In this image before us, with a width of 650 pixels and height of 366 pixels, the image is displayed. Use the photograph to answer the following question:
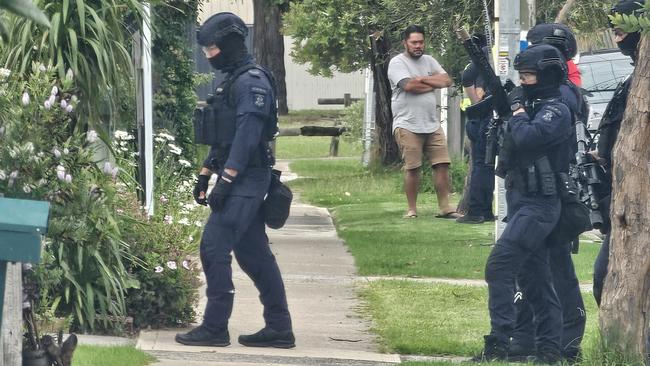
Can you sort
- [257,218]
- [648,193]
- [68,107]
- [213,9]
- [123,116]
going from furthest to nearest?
[213,9] → [123,116] → [257,218] → [68,107] → [648,193]

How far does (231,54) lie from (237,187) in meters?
0.72

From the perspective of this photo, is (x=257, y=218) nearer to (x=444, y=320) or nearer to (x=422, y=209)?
(x=444, y=320)

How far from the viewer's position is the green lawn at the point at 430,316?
23.1 ft

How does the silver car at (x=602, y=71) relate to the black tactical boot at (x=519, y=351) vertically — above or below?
above

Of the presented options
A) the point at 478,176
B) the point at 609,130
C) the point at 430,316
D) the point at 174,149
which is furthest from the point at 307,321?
the point at 478,176

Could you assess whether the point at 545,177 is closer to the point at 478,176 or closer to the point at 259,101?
the point at 259,101

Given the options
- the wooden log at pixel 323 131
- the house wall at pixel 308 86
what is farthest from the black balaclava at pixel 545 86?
the house wall at pixel 308 86

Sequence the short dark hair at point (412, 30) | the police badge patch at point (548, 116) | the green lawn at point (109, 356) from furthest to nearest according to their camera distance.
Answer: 1. the short dark hair at point (412, 30)
2. the police badge patch at point (548, 116)
3. the green lawn at point (109, 356)

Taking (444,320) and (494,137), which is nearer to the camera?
(494,137)

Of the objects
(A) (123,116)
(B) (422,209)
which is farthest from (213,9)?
(A) (123,116)

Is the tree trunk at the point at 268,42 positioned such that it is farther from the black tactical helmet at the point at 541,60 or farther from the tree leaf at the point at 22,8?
the tree leaf at the point at 22,8

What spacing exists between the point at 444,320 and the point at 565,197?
1.66 metres

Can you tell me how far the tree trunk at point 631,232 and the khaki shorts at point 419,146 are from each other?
249 inches

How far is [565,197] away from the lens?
643 centimetres
